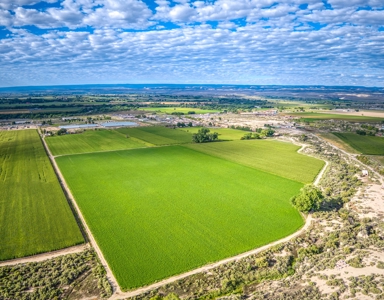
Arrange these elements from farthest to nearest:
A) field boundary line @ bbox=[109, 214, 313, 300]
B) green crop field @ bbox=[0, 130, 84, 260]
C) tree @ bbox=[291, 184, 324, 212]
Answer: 1. tree @ bbox=[291, 184, 324, 212]
2. green crop field @ bbox=[0, 130, 84, 260]
3. field boundary line @ bbox=[109, 214, 313, 300]

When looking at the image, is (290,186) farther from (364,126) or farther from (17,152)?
(364,126)

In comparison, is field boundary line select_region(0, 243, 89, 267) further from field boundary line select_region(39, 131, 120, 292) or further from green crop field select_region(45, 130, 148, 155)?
green crop field select_region(45, 130, 148, 155)

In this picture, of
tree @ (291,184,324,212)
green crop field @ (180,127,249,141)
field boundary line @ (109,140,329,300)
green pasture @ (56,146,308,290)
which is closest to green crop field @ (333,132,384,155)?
green pasture @ (56,146,308,290)

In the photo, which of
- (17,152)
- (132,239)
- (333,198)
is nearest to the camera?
(132,239)

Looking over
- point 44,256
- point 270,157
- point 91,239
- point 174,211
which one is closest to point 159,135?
point 270,157

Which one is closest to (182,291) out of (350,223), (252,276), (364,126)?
(252,276)

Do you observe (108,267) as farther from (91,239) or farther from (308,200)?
(308,200)
